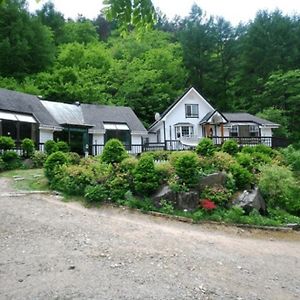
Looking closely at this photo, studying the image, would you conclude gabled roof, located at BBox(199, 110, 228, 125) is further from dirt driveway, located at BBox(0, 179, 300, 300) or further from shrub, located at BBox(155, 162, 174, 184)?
dirt driveway, located at BBox(0, 179, 300, 300)

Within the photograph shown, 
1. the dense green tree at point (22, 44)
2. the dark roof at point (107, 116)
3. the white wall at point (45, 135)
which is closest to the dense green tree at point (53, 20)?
the dense green tree at point (22, 44)

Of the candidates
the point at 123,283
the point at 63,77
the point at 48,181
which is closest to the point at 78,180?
the point at 48,181

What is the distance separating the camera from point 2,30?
40.1 meters

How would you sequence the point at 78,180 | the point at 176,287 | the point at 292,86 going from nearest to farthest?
the point at 176,287
the point at 78,180
the point at 292,86

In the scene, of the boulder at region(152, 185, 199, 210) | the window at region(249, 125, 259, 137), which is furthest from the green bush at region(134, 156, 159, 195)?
the window at region(249, 125, 259, 137)

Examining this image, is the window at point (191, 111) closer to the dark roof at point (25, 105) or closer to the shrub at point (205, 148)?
the dark roof at point (25, 105)

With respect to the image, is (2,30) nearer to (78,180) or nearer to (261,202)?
(78,180)

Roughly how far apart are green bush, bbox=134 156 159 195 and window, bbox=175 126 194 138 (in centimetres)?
2026

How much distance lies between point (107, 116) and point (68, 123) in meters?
4.63

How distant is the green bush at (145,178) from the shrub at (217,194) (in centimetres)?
192

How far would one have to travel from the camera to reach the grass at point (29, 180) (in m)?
16.2

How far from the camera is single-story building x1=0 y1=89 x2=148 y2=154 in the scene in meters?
26.0

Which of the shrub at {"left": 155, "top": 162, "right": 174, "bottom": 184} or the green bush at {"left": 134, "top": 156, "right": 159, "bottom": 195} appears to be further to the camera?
the shrub at {"left": 155, "top": 162, "right": 174, "bottom": 184}

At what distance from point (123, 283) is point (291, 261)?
16.1ft
